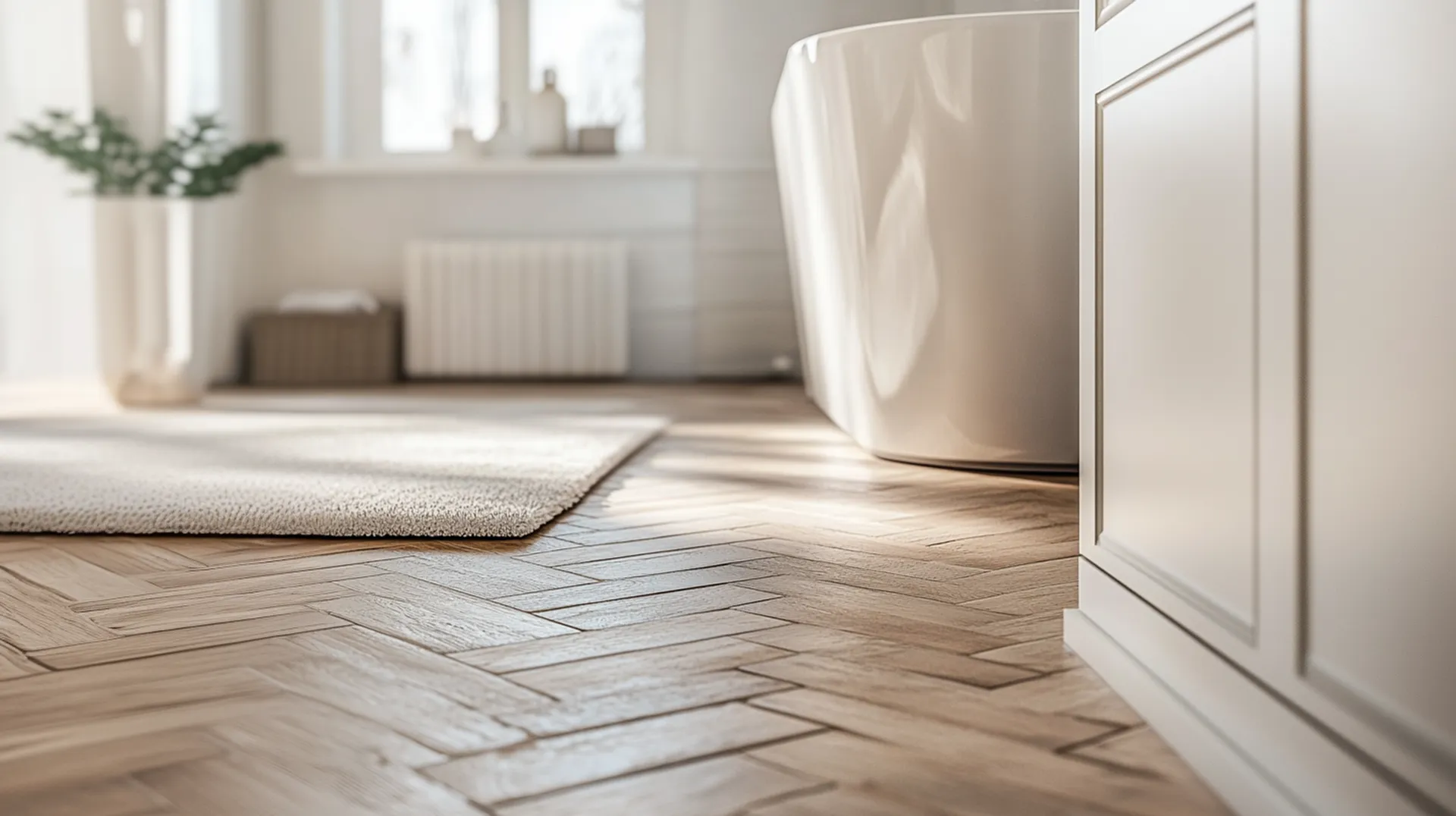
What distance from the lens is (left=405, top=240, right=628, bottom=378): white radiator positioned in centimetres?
384

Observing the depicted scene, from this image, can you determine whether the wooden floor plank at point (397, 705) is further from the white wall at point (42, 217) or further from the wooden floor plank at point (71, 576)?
the white wall at point (42, 217)

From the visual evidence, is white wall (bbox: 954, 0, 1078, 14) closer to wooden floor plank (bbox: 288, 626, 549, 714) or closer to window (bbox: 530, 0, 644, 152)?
window (bbox: 530, 0, 644, 152)

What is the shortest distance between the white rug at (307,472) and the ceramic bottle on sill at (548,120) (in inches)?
59.7

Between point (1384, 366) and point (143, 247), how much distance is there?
3.07 meters

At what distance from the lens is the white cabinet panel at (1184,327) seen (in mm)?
644

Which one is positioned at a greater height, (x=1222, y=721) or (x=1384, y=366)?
(x=1384, y=366)

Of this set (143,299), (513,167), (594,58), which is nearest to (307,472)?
(143,299)

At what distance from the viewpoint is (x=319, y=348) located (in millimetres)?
3766

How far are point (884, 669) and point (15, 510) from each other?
1033mm

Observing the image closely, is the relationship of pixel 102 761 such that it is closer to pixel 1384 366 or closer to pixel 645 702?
pixel 645 702

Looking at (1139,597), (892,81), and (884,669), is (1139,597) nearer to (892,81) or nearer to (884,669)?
(884,669)

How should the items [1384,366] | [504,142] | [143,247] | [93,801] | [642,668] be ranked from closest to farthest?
[1384,366], [93,801], [642,668], [143,247], [504,142]

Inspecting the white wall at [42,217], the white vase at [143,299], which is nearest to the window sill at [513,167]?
the white wall at [42,217]

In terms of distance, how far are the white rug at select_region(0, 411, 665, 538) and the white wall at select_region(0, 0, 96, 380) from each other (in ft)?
4.97
